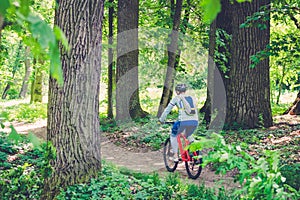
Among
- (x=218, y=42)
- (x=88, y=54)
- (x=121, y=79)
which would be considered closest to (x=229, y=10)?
(x=218, y=42)

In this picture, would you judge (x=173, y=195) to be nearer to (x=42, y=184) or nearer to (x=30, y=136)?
(x=42, y=184)

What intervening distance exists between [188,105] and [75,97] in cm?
258

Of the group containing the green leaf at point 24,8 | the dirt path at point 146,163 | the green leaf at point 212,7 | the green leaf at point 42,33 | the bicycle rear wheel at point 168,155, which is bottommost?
the dirt path at point 146,163

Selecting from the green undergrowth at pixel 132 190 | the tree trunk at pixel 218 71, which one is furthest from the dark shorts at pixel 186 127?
the tree trunk at pixel 218 71

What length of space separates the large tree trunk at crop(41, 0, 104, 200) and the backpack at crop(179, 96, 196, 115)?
218 cm

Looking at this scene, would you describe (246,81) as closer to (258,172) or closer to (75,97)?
(75,97)

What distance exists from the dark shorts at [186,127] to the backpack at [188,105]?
201 mm

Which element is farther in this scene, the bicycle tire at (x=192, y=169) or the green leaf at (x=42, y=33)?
the bicycle tire at (x=192, y=169)

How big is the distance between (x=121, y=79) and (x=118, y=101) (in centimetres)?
84

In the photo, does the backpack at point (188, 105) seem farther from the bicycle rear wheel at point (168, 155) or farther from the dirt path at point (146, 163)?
the dirt path at point (146, 163)

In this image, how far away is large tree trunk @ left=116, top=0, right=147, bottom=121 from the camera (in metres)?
15.6

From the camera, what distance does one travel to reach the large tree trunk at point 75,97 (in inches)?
258

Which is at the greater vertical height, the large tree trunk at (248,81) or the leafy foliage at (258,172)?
the large tree trunk at (248,81)

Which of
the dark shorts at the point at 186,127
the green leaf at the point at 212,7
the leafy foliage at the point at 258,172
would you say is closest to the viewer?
the green leaf at the point at 212,7
